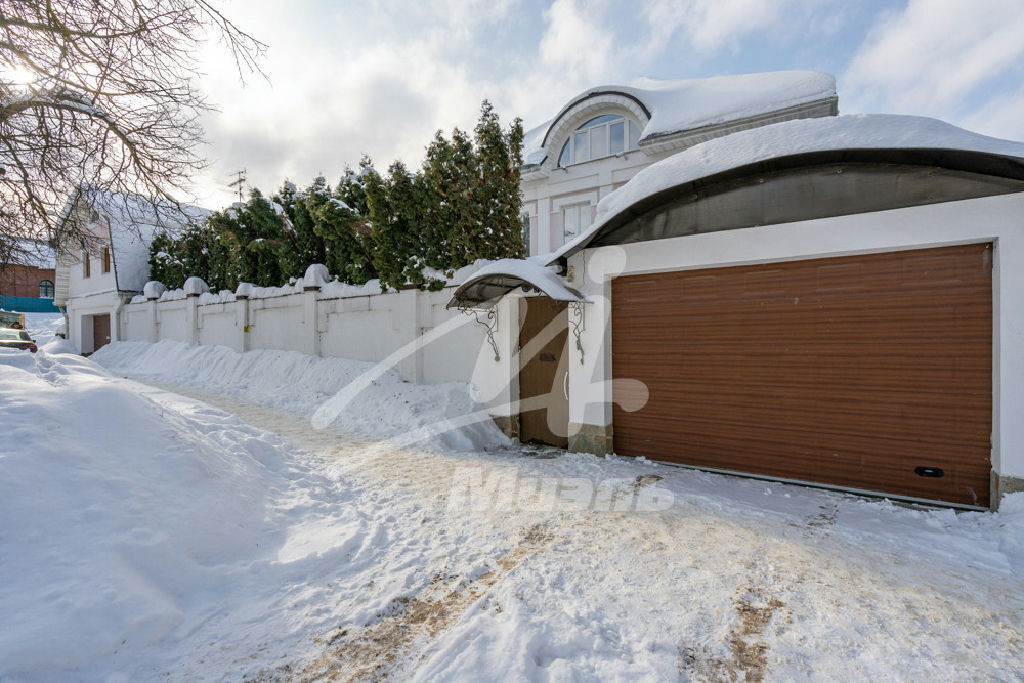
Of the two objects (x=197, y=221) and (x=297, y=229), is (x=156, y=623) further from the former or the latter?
(x=297, y=229)

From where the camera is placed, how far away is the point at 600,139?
1389cm

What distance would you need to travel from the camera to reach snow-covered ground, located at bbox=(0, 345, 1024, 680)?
2479mm

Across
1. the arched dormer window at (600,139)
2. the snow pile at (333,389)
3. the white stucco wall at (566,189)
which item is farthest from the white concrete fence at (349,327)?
the arched dormer window at (600,139)

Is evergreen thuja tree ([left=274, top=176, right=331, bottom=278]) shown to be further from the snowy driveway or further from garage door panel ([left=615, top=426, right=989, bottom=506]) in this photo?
garage door panel ([left=615, top=426, right=989, bottom=506])

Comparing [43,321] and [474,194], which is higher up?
[474,194]

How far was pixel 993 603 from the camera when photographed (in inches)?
121

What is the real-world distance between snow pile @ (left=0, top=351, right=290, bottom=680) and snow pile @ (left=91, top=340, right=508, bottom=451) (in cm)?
341

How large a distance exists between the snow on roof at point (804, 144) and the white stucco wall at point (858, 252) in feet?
2.43

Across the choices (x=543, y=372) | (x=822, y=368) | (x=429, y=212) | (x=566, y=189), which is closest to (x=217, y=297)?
(x=429, y=212)

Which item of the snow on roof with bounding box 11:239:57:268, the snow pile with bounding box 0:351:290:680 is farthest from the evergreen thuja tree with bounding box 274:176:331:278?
the snow pile with bounding box 0:351:290:680

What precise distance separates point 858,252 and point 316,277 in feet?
39.2

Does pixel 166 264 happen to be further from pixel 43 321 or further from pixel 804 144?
pixel 43 321

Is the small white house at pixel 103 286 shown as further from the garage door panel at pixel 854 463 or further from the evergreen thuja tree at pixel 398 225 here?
the garage door panel at pixel 854 463

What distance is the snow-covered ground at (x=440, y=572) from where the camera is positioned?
2479 mm
